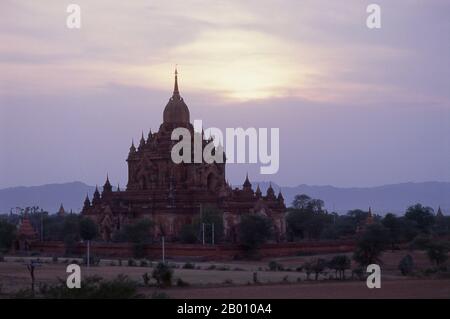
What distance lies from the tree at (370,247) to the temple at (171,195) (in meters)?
15.9

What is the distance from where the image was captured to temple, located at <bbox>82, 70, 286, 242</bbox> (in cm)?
7344

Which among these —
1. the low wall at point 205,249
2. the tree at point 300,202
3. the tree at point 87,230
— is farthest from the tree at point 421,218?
the tree at point 87,230

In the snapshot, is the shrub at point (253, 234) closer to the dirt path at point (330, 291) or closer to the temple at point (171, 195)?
the temple at point (171, 195)

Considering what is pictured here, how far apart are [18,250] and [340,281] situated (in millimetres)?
37038

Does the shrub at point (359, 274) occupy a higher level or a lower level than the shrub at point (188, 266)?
lower

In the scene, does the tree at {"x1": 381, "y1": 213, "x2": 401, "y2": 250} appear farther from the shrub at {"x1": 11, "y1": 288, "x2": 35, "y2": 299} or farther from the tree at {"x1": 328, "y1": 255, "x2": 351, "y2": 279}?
the shrub at {"x1": 11, "y1": 288, "x2": 35, "y2": 299}

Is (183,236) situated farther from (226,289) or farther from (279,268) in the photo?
(226,289)

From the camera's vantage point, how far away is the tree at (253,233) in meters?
62.8

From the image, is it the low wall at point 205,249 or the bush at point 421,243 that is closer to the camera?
the bush at point 421,243

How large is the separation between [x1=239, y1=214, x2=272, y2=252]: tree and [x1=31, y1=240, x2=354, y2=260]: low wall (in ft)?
2.09

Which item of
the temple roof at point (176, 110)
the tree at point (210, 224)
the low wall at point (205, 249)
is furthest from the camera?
the temple roof at point (176, 110)

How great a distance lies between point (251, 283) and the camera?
42.0m

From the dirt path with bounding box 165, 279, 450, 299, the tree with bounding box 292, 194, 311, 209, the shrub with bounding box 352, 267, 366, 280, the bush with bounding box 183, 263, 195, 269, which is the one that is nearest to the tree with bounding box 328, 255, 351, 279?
the shrub with bounding box 352, 267, 366, 280

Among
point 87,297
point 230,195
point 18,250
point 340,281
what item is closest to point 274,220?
point 230,195
